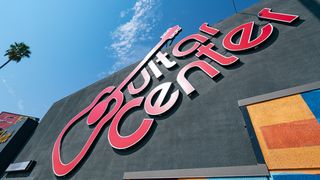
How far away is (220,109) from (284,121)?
2.24m

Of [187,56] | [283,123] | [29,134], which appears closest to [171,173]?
[283,123]

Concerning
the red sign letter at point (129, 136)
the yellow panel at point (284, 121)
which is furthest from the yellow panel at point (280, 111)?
the red sign letter at point (129, 136)

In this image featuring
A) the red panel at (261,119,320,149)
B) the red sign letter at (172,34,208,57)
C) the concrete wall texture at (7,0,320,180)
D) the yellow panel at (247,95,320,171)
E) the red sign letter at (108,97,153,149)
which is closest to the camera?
the yellow panel at (247,95,320,171)

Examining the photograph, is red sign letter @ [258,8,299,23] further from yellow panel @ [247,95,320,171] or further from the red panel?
the red panel

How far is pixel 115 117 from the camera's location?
36.6 ft

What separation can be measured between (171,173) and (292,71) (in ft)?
16.2

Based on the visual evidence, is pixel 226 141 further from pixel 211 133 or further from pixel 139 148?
pixel 139 148

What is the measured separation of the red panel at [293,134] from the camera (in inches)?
198

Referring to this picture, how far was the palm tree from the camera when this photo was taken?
33188 mm

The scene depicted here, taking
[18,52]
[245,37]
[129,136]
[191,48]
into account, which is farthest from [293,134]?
[18,52]

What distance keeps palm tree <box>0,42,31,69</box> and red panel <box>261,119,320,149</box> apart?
1451 inches

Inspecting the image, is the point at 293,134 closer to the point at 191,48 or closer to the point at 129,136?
the point at 129,136

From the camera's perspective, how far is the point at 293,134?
5340 mm

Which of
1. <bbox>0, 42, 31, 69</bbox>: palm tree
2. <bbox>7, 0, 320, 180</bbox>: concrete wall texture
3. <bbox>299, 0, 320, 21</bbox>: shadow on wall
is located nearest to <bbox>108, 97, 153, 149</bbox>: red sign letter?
<bbox>7, 0, 320, 180</bbox>: concrete wall texture
